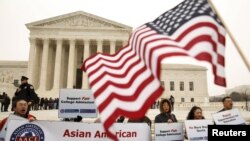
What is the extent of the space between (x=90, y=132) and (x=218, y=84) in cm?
276

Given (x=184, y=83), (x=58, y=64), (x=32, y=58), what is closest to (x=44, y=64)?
(x=32, y=58)

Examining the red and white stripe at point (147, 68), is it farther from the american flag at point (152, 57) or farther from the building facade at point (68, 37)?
the building facade at point (68, 37)

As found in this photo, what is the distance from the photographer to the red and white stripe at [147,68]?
358 cm

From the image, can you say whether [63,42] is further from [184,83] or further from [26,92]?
[26,92]

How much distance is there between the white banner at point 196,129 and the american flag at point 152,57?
7.71 feet

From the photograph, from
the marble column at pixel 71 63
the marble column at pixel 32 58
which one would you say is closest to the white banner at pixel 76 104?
the marble column at pixel 71 63

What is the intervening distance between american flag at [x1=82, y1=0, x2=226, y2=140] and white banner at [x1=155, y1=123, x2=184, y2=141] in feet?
6.05

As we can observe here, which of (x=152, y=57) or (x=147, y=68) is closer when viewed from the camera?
(x=152, y=57)

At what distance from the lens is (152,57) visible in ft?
12.2

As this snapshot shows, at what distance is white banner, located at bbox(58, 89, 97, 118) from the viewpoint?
7.67 m

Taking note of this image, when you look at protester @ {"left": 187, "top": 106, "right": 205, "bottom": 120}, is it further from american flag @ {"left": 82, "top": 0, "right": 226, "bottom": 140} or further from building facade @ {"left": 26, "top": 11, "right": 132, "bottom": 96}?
building facade @ {"left": 26, "top": 11, "right": 132, "bottom": 96}

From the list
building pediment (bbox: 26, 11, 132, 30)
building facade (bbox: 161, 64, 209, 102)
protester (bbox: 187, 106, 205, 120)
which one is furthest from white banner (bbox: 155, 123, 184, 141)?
building facade (bbox: 161, 64, 209, 102)

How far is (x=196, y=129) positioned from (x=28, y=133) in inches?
128

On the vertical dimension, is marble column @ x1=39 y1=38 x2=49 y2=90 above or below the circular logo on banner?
above
